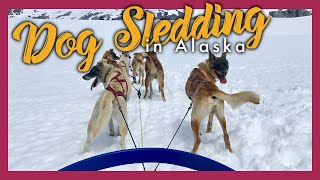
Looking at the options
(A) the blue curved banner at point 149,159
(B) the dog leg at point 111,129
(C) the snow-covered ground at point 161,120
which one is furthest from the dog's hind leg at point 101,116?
(A) the blue curved banner at point 149,159

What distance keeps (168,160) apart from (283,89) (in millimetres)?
4756

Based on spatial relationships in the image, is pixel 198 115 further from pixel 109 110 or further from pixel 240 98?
pixel 109 110

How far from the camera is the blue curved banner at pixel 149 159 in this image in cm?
187

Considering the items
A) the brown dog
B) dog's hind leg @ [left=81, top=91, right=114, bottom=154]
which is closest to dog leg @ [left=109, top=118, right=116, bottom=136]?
dog's hind leg @ [left=81, top=91, right=114, bottom=154]

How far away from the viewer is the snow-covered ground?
329cm

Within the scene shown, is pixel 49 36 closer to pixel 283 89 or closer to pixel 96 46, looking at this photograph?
pixel 96 46

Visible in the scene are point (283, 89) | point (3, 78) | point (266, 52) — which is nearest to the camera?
point (3, 78)

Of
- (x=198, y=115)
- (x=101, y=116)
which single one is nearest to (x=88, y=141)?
(x=101, y=116)

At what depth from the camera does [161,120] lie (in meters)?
4.98

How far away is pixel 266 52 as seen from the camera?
30.6 ft

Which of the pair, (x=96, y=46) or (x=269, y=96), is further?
(x=269, y=96)

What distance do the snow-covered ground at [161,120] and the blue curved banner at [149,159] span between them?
0.11 meters

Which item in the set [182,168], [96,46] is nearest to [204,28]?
[96,46]

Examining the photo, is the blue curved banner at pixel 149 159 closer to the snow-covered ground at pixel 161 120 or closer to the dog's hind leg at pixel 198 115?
the snow-covered ground at pixel 161 120
